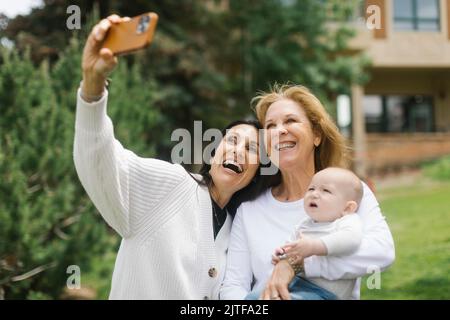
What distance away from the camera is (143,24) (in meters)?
1.31

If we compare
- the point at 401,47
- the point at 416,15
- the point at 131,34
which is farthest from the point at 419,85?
the point at 131,34

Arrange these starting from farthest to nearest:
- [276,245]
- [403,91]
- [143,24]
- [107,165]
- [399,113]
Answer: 1. [399,113]
2. [403,91]
3. [276,245]
4. [107,165]
5. [143,24]

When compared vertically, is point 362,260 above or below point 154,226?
below

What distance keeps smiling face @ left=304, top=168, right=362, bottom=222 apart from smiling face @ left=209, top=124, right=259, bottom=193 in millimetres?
299

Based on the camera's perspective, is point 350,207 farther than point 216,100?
No

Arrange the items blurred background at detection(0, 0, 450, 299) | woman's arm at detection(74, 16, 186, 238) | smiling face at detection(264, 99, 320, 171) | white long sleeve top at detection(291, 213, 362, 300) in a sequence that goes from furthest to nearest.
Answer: blurred background at detection(0, 0, 450, 299), smiling face at detection(264, 99, 320, 171), white long sleeve top at detection(291, 213, 362, 300), woman's arm at detection(74, 16, 186, 238)

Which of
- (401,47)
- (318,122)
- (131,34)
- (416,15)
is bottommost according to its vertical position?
(318,122)

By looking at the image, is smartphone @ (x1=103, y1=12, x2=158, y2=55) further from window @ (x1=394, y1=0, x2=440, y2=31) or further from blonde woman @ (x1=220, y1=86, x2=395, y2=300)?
window @ (x1=394, y1=0, x2=440, y2=31)

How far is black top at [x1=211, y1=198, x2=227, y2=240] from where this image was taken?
77.2 inches

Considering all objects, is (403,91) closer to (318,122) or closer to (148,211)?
(318,122)

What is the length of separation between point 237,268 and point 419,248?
173 inches

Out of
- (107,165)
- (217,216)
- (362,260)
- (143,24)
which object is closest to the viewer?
(143,24)

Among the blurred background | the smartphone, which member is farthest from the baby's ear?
the blurred background
